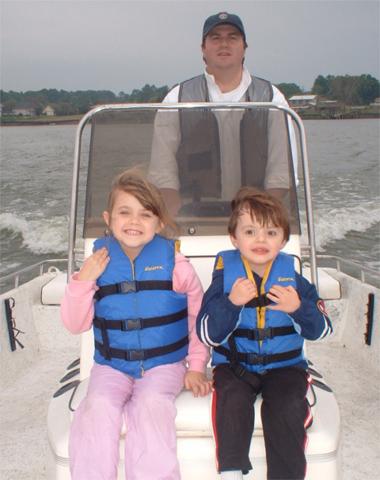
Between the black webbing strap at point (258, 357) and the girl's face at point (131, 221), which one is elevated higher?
the girl's face at point (131, 221)

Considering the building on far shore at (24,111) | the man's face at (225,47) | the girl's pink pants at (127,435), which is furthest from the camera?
the building on far shore at (24,111)

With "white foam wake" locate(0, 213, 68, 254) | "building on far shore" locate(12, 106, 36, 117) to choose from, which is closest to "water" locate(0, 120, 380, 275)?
"white foam wake" locate(0, 213, 68, 254)

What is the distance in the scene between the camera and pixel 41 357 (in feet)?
12.7

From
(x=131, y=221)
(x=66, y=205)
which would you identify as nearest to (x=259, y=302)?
(x=131, y=221)

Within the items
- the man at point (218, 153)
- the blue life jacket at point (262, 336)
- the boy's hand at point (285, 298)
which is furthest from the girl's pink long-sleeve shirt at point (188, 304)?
the man at point (218, 153)

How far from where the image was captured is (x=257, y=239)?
73.0 inches

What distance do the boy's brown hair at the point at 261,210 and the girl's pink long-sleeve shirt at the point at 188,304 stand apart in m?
0.25

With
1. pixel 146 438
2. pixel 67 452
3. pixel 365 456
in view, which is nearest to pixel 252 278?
pixel 146 438

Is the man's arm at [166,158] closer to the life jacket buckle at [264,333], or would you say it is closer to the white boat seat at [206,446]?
the life jacket buckle at [264,333]

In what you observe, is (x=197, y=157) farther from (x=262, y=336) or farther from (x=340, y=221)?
(x=340, y=221)

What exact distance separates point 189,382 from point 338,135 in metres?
31.6

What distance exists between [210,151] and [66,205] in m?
9.65

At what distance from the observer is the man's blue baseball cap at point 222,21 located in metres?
2.66

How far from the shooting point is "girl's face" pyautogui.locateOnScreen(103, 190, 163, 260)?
6.41ft
